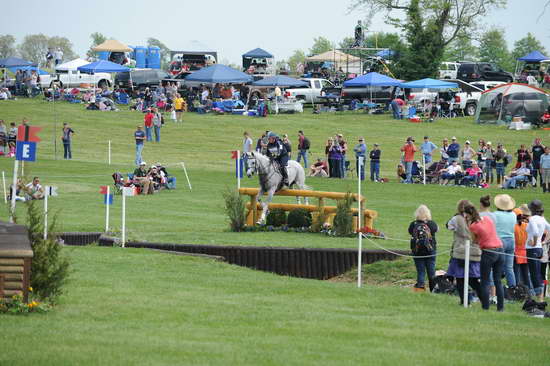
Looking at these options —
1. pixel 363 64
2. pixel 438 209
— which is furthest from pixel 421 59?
pixel 438 209

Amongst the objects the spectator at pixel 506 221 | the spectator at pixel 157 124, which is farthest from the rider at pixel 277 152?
the spectator at pixel 157 124

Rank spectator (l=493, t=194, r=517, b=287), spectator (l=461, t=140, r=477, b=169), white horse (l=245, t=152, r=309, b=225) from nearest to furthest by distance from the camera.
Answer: spectator (l=493, t=194, r=517, b=287), white horse (l=245, t=152, r=309, b=225), spectator (l=461, t=140, r=477, b=169)

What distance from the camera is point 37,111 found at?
58031 millimetres

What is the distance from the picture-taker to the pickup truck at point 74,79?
65375mm

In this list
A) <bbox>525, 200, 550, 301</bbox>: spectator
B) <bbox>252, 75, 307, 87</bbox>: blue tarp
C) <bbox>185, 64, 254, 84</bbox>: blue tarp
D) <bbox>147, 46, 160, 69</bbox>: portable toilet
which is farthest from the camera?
<bbox>147, 46, 160, 69</bbox>: portable toilet

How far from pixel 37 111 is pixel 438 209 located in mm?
35489

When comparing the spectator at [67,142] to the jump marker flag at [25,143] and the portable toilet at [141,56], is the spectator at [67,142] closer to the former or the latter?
the jump marker flag at [25,143]

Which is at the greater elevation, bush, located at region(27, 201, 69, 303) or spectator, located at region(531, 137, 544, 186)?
spectator, located at region(531, 137, 544, 186)

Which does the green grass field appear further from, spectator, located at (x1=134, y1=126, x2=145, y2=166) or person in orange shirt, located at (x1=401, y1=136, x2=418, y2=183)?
spectator, located at (x1=134, y1=126, x2=145, y2=166)

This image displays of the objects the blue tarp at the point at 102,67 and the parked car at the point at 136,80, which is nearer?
the blue tarp at the point at 102,67

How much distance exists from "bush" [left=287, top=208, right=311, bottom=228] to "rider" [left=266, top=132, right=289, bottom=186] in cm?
128

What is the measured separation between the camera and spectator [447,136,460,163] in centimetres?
3559

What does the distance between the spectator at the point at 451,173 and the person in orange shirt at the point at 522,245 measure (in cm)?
1855

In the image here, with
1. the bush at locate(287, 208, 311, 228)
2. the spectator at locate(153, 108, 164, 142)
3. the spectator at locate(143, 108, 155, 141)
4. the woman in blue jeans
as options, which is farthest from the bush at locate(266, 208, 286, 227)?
the spectator at locate(153, 108, 164, 142)
